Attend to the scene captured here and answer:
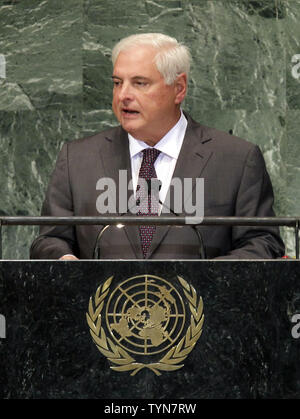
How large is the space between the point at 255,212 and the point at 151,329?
1.05 meters

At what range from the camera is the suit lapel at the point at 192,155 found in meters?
3.82

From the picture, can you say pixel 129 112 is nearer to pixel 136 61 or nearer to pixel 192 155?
pixel 136 61

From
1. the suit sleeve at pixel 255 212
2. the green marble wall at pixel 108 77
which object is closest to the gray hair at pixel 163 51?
the suit sleeve at pixel 255 212

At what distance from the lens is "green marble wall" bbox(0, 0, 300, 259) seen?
544 centimetres

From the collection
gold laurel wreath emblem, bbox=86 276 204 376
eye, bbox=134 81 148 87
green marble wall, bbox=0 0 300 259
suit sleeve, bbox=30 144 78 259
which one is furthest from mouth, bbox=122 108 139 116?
green marble wall, bbox=0 0 300 259

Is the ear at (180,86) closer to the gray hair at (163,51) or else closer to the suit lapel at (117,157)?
the gray hair at (163,51)

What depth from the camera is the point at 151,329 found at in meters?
2.89

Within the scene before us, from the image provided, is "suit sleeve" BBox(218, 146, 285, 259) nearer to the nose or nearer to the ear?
the ear

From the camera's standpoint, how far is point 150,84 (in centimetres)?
389

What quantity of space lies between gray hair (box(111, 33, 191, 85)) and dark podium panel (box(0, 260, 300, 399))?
4.15 ft

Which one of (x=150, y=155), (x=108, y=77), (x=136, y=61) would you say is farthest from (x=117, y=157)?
(x=108, y=77)

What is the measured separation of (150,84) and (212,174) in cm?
46
